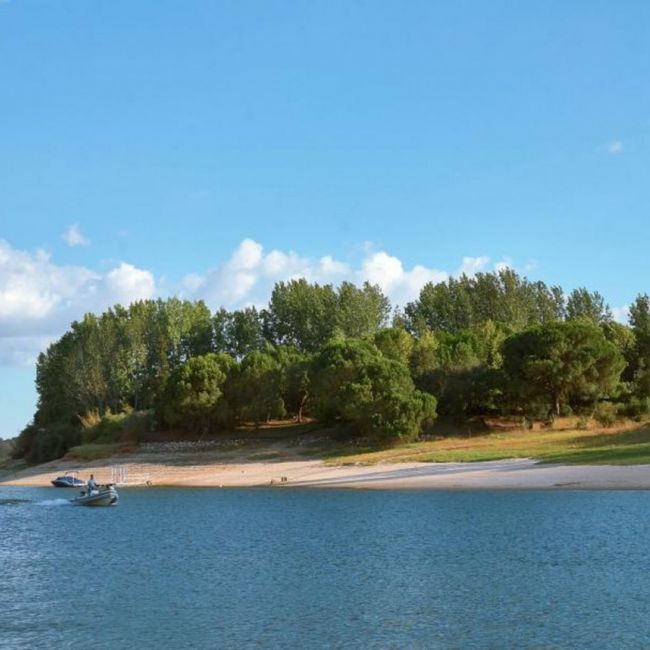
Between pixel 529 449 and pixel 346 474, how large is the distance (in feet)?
48.0

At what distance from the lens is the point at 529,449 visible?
70.1m

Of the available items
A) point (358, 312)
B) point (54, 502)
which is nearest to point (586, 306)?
point (358, 312)

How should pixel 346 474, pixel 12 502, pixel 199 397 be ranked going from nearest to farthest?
pixel 12 502 → pixel 346 474 → pixel 199 397

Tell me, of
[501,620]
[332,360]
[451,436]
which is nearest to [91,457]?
[332,360]

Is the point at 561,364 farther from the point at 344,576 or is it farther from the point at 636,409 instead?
the point at 344,576

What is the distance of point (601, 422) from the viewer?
3201 inches

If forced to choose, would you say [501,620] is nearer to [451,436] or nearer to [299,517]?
[299,517]

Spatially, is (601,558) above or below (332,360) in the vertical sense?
below

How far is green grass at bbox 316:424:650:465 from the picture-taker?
2486 inches

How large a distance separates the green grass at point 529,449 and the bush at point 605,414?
1.44 meters

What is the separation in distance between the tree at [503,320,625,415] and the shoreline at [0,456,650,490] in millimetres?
19675

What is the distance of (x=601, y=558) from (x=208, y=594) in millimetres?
13867

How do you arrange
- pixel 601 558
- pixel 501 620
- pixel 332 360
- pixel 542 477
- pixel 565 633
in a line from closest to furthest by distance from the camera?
pixel 565 633, pixel 501 620, pixel 601 558, pixel 542 477, pixel 332 360

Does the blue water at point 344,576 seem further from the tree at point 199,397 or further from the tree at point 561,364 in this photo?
the tree at point 199,397
